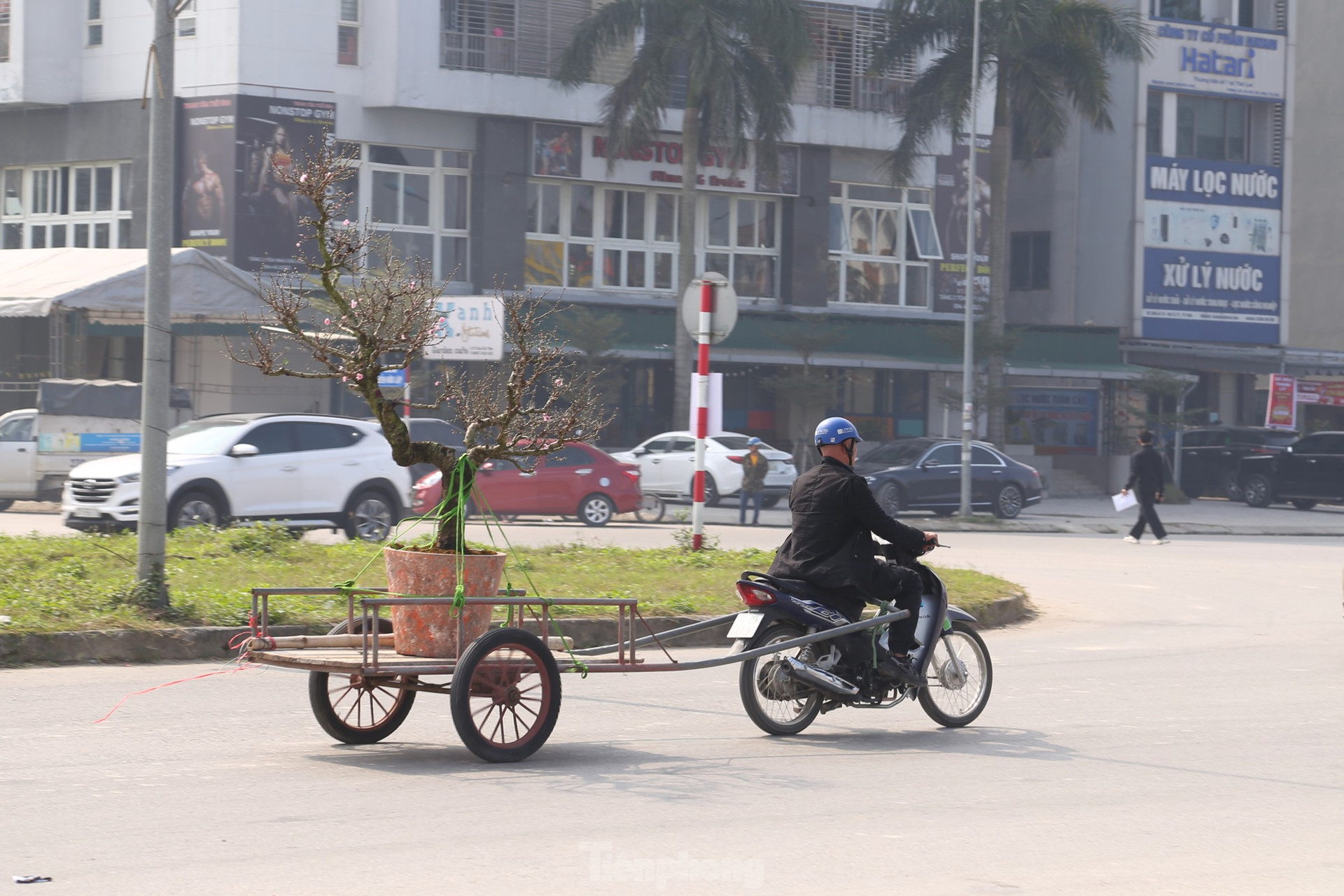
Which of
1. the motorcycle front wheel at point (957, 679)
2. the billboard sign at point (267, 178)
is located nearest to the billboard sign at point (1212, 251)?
the billboard sign at point (267, 178)

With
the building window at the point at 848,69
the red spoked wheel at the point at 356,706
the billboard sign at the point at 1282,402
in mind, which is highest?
the building window at the point at 848,69

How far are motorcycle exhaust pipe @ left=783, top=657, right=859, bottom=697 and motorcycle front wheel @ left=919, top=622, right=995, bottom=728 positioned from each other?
0.64 meters

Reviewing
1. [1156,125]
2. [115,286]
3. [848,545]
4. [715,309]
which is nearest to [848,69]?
[1156,125]

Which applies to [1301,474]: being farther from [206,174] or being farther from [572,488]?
[206,174]

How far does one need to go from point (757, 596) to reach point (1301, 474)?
3218cm

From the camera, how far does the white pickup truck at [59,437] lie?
81.6ft

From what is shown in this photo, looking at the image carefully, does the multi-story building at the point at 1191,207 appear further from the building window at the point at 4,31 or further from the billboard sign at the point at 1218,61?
the building window at the point at 4,31

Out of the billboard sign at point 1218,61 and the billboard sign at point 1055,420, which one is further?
the billboard sign at point 1218,61

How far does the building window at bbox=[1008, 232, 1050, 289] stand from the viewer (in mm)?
49812

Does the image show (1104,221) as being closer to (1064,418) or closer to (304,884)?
(1064,418)

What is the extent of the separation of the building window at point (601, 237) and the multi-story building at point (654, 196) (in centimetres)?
7

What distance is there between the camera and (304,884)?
5223 millimetres

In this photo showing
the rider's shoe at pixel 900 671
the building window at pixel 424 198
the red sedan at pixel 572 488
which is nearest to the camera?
the rider's shoe at pixel 900 671

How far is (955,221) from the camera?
4531 centimetres
